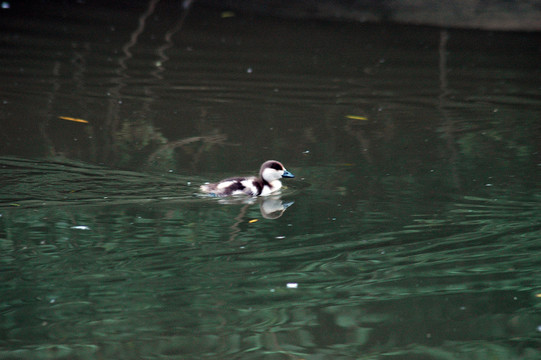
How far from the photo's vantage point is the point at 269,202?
7527 mm

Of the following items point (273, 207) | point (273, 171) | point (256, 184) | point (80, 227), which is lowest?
point (80, 227)

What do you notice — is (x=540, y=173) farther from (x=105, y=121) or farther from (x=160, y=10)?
(x=160, y=10)

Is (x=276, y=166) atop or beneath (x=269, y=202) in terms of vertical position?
atop

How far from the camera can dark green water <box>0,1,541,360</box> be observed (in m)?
4.88

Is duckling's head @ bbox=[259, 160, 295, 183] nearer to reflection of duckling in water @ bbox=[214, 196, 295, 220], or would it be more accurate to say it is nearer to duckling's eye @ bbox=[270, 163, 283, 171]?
duckling's eye @ bbox=[270, 163, 283, 171]

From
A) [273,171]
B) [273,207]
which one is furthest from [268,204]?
[273,171]

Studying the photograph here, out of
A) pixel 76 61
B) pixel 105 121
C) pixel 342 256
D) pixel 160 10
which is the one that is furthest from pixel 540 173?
pixel 160 10

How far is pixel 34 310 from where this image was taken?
500cm

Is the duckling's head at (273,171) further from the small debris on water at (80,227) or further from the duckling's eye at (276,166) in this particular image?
the small debris on water at (80,227)

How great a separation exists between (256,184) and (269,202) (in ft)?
0.65

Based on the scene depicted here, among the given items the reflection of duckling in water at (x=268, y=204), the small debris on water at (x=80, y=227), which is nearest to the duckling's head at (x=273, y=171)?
the reflection of duckling in water at (x=268, y=204)

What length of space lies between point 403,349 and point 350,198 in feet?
8.74

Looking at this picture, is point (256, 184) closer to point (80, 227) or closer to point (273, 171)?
point (273, 171)

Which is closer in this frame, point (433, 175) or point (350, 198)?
point (350, 198)
